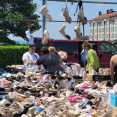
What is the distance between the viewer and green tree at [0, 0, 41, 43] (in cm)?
3159

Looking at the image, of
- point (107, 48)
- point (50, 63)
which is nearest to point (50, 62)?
point (50, 63)

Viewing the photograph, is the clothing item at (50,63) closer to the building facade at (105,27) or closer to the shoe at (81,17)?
the shoe at (81,17)

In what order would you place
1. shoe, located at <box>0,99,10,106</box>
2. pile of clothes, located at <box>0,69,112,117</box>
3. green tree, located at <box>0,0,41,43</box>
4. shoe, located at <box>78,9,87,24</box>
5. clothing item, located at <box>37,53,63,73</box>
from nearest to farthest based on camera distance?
pile of clothes, located at <box>0,69,112,117</box> → shoe, located at <box>0,99,10,106</box> → shoe, located at <box>78,9,87,24</box> → clothing item, located at <box>37,53,63,73</box> → green tree, located at <box>0,0,41,43</box>

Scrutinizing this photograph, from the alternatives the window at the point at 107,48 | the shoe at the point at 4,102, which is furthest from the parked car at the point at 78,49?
the shoe at the point at 4,102

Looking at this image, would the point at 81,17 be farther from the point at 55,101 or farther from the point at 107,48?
the point at 107,48

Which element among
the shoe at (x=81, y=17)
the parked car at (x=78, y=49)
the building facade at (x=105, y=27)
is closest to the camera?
the shoe at (x=81, y=17)

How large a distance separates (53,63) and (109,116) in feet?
10.8

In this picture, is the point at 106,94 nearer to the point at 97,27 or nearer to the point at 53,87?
the point at 53,87

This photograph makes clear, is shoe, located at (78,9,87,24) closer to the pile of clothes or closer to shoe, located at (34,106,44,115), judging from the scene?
the pile of clothes

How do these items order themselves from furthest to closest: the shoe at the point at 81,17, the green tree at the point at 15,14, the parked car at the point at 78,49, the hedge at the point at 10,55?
the green tree at the point at 15,14, the hedge at the point at 10,55, the parked car at the point at 78,49, the shoe at the point at 81,17

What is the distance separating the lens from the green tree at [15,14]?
31594mm

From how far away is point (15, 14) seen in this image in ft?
104

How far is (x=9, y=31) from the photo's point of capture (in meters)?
32.7

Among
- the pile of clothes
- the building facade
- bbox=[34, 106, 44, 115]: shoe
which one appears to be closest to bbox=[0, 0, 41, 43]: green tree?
the pile of clothes
